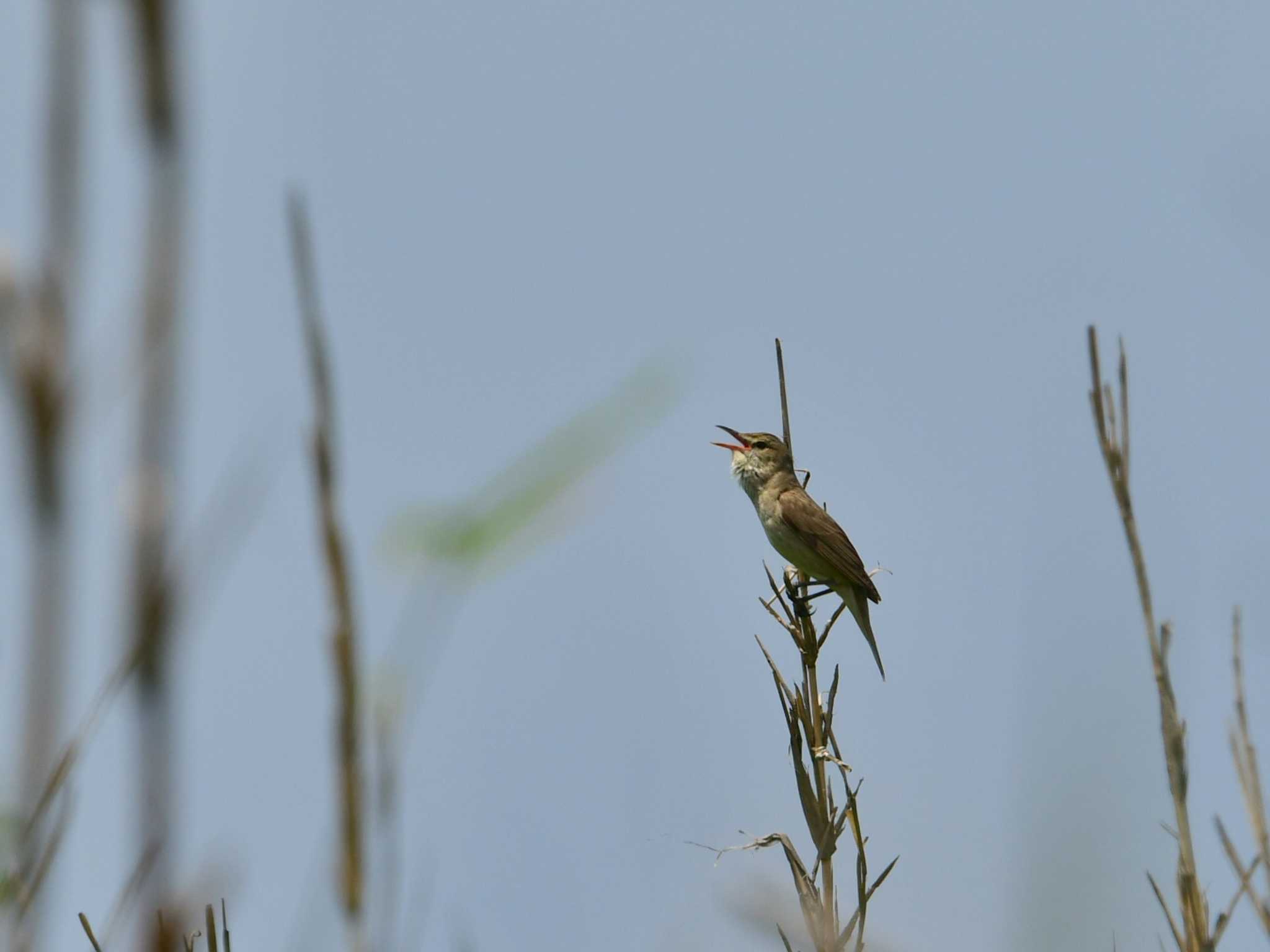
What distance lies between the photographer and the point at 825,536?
6.88 meters

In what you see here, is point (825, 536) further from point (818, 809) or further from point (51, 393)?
point (51, 393)

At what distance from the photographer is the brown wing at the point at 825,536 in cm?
667

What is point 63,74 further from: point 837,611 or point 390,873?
point 837,611

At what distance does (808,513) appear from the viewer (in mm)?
7160

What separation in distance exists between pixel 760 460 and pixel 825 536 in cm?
90

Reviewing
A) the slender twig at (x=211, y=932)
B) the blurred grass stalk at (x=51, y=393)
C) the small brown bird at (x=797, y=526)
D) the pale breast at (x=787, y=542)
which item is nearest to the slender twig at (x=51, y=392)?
the blurred grass stalk at (x=51, y=393)

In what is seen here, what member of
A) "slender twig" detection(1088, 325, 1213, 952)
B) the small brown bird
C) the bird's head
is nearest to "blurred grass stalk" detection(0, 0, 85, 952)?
"slender twig" detection(1088, 325, 1213, 952)

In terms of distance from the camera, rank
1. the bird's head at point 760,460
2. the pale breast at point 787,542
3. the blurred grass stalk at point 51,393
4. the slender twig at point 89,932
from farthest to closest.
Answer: the bird's head at point 760,460 → the pale breast at point 787,542 → the slender twig at point 89,932 → the blurred grass stalk at point 51,393

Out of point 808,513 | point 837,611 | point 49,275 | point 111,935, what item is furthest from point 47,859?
point 808,513

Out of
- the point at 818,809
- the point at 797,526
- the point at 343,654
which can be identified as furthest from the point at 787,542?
the point at 343,654

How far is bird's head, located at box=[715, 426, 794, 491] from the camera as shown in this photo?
25.0 ft

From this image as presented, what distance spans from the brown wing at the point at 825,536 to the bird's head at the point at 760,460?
0.22 m

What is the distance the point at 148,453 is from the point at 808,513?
6665 millimetres

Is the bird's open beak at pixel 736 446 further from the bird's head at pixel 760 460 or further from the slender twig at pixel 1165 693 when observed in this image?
the slender twig at pixel 1165 693
